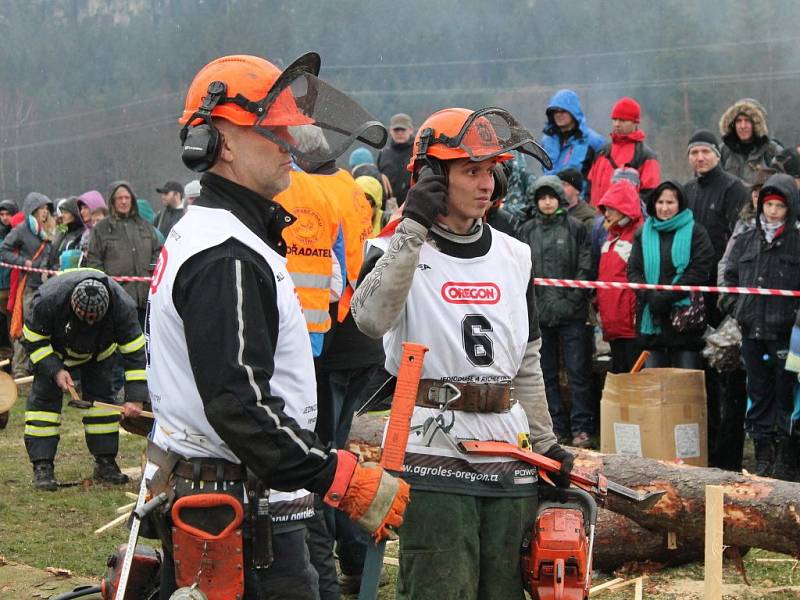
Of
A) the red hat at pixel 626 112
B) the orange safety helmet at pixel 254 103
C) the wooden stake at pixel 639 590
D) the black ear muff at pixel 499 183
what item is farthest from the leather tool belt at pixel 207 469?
the red hat at pixel 626 112

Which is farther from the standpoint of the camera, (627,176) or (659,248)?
(627,176)

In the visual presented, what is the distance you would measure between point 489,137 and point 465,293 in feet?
1.72

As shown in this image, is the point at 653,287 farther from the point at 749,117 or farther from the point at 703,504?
the point at 703,504

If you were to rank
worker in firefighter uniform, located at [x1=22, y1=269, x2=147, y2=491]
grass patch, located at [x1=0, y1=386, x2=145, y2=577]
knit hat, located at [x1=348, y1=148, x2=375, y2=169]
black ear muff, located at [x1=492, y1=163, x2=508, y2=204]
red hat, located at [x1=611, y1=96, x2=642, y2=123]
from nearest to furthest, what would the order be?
black ear muff, located at [x1=492, y1=163, x2=508, y2=204], grass patch, located at [x1=0, y1=386, x2=145, y2=577], worker in firefighter uniform, located at [x1=22, y1=269, x2=147, y2=491], red hat, located at [x1=611, y1=96, x2=642, y2=123], knit hat, located at [x1=348, y1=148, x2=375, y2=169]

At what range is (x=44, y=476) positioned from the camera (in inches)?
329

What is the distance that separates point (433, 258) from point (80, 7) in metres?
17.7

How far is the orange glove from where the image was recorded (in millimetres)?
3053

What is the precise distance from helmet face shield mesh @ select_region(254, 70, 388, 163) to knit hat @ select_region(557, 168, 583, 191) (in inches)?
256

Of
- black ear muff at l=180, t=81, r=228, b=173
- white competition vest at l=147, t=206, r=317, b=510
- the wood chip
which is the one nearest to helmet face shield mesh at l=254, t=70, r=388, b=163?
black ear muff at l=180, t=81, r=228, b=173

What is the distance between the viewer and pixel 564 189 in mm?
9578

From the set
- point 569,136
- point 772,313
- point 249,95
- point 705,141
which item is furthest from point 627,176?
point 249,95

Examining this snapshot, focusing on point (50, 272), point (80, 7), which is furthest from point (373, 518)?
point (80, 7)

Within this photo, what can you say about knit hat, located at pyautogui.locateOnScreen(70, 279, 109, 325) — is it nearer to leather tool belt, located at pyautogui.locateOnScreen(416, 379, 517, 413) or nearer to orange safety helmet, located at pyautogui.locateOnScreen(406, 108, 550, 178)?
orange safety helmet, located at pyautogui.locateOnScreen(406, 108, 550, 178)

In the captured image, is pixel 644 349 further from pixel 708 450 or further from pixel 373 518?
pixel 373 518
